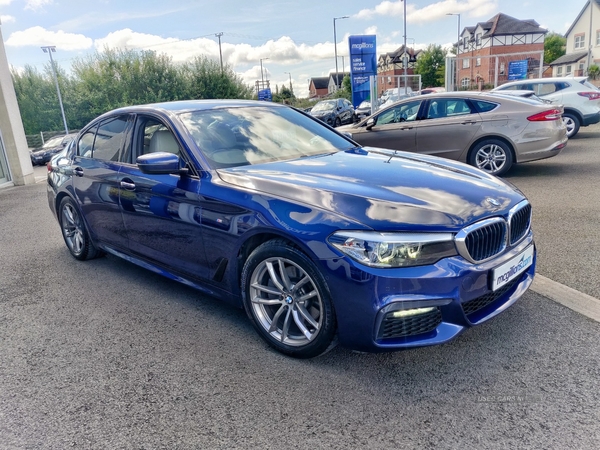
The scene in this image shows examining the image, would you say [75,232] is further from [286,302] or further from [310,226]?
[310,226]

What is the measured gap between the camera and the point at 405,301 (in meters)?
2.46

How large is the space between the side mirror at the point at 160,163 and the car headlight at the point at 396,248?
4.79 feet

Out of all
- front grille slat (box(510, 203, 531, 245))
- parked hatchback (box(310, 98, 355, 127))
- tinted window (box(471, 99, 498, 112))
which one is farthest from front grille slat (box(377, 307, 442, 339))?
parked hatchback (box(310, 98, 355, 127))

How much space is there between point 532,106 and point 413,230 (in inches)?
258

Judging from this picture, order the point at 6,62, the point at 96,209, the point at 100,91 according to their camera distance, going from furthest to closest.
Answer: the point at 100,91 < the point at 6,62 < the point at 96,209

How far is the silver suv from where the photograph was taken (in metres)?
12.2

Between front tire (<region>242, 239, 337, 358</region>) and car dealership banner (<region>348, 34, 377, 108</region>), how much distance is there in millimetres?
22791

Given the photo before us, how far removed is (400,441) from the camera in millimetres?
2195

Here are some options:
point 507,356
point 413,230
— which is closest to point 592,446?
point 507,356

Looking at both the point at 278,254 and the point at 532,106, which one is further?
the point at 532,106

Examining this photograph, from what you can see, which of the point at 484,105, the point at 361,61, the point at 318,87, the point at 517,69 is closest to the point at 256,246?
the point at 484,105

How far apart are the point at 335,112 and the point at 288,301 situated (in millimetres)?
25533

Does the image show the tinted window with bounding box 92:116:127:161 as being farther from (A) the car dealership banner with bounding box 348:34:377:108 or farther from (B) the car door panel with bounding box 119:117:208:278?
(A) the car dealership banner with bounding box 348:34:377:108

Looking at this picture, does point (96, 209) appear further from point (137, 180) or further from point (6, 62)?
point (6, 62)
